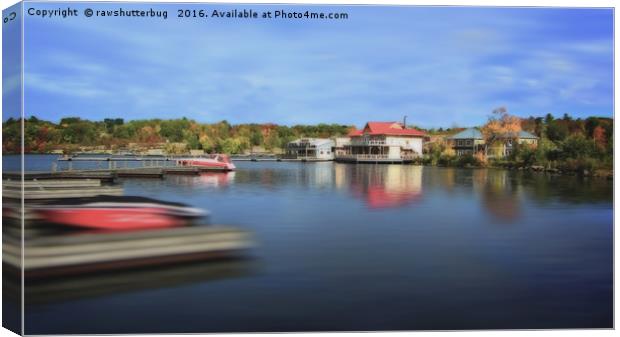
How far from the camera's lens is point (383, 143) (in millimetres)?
7645

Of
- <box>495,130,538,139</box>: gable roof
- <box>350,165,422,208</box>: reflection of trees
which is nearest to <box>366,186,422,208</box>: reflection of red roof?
<box>350,165,422,208</box>: reflection of trees

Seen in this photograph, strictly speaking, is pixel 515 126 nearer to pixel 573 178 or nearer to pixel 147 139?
pixel 573 178

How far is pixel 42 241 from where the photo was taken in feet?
16.0

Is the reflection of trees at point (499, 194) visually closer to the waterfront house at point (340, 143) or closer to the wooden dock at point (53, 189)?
the waterfront house at point (340, 143)

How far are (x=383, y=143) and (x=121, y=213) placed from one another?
3.49m

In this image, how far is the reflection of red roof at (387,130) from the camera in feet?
21.9

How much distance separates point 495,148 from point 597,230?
A: 1.95 m

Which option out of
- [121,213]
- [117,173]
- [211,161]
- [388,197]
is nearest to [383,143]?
[388,197]

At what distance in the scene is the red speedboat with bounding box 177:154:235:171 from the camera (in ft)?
27.8

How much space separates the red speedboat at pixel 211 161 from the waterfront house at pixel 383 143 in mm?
1750

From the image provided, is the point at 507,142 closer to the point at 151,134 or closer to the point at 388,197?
the point at 388,197

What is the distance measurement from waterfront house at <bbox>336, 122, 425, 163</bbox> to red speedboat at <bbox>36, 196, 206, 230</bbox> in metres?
2.38

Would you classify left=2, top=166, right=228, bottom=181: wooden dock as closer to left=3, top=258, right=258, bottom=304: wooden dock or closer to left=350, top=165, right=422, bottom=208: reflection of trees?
left=3, top=258, right=258, bottom=304: wooden dock

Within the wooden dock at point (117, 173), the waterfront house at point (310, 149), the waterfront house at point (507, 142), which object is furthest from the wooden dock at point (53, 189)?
the waterfront house at point (507, 142)
